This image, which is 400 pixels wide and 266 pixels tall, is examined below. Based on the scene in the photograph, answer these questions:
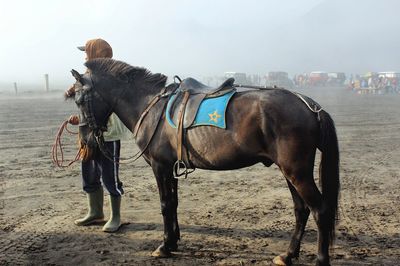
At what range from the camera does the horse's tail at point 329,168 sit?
12.1 ft

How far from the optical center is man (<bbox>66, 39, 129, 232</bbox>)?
482 cm

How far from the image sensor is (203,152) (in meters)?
3.92

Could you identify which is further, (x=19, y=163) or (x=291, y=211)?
(x=19, y=163)

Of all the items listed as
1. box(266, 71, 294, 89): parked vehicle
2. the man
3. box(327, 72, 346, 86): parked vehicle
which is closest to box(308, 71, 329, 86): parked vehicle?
box(327, 72, 346, 86): parked vehicle

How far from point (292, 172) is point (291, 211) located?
220 centimetres

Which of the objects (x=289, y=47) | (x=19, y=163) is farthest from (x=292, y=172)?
(x=289, y=47)

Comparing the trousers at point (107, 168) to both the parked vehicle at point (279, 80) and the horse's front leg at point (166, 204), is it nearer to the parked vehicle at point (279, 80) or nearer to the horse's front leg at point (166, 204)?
the horse's front leg at point (166, 204)

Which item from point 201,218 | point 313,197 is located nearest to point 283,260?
point 313,197

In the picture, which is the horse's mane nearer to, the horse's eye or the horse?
the horse

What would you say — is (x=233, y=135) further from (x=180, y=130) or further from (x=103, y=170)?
(x=103, y=170)

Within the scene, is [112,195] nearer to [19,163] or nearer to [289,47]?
[19,163]

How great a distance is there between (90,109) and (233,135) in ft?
5.52

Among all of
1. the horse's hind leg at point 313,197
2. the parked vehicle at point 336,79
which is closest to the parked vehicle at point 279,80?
the parked vehicle at point 336,79

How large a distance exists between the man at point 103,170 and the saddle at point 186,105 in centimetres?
108
